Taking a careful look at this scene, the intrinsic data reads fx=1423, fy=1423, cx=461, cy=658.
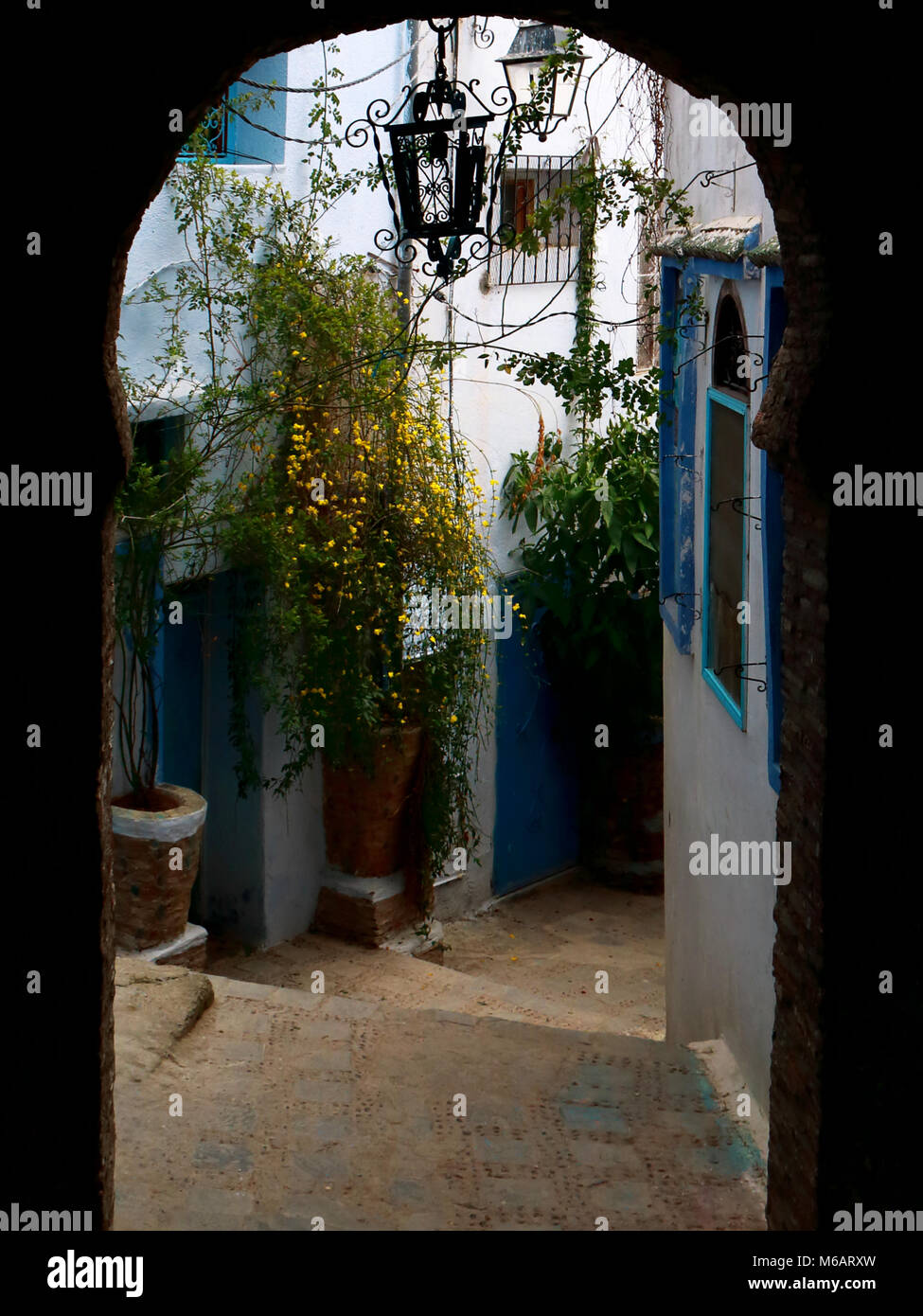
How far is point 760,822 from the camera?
5512 millimetres

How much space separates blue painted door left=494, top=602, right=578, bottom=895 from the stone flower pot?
151 inches

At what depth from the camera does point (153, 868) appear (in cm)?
691

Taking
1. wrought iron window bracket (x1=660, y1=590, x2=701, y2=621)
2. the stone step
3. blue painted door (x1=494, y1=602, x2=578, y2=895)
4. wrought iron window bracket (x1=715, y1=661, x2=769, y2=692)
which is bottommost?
the stone step

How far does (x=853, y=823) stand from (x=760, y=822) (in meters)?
1.94

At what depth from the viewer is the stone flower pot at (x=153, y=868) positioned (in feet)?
22.5

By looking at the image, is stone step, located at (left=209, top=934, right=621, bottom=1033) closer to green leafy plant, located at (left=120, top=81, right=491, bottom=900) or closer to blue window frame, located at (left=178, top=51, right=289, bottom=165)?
green leafy plant, located at (left=120, top=81, right=491, bottom=900)

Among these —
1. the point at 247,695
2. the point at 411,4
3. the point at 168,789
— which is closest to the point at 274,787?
the point at 247,695

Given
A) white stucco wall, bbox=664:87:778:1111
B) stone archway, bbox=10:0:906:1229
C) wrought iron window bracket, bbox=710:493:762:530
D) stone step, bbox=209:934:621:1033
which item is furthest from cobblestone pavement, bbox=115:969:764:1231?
wrought iron window bracket, bbox=710:493:762:530

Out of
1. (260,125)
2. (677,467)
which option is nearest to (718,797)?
(677,467)

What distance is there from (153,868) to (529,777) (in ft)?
15.2

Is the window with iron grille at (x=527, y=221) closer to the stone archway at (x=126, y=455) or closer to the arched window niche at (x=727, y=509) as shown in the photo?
the arched window niche at (x=727, y=509)

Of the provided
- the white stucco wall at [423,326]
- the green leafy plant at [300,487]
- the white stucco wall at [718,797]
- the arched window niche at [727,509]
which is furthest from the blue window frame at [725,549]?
the green leafy plant at [300,487]

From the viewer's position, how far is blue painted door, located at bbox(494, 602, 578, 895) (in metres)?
10.8
